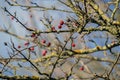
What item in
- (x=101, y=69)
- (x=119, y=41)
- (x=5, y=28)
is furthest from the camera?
(x=101, y=69)

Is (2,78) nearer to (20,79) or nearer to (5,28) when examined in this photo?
(20,79)

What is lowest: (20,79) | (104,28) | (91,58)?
(91,58)

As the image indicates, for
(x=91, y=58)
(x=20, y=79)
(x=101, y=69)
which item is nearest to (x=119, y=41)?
(x=91, y=58)

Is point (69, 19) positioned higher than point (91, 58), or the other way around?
point (69, 19)

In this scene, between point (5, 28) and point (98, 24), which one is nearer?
point (98, 24)

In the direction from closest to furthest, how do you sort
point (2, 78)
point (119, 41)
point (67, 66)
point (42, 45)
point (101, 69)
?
point (2, 78) < point (119, 41) < point (42, 45) < point (67, 66) < point (101, 69)

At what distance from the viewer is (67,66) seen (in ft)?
25.8

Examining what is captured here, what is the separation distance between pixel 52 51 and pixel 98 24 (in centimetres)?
134

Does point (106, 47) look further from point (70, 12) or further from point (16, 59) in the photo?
point (16, 59)

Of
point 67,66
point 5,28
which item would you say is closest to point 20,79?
point 5,28

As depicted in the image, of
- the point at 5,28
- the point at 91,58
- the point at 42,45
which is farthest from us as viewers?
the point at 5,28

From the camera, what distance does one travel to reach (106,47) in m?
5.12

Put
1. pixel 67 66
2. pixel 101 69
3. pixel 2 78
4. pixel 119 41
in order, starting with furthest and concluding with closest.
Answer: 1. pixel 101 69
2. pixel 67 66
3. pixel 119 41
4. pixel 2 78

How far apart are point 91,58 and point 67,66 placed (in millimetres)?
1893
